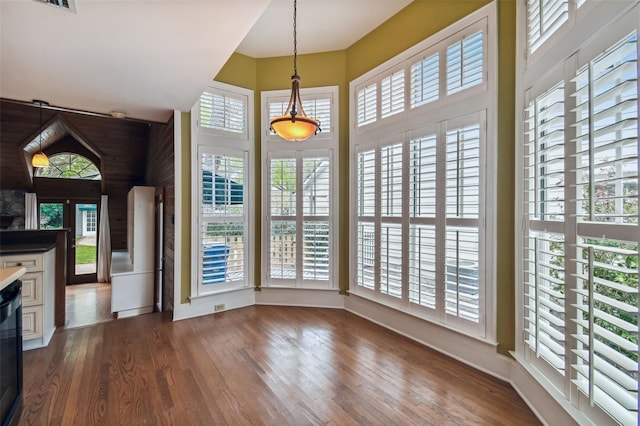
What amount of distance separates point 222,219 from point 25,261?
203 centimetres

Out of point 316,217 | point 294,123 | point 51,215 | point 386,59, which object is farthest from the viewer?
point 51,215

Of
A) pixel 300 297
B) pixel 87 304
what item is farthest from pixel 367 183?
pixel 87 304

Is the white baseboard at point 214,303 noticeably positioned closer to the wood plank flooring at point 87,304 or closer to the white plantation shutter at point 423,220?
the wood plank flooring at point 87,304

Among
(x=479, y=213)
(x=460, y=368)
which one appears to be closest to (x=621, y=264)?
(x=479, y=213)

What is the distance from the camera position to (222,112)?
4.03 m

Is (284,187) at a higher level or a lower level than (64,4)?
lower

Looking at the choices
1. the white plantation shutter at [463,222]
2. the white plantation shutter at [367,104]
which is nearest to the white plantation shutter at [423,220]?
the white plantation shutter at [463,222]

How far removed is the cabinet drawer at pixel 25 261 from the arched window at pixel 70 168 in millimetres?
5426

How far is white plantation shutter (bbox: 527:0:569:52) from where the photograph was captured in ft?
5.91

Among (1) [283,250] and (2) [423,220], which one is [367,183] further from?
(1) [283,250]

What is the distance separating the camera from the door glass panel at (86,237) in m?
7.45

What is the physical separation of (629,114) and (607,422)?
1.49 meters

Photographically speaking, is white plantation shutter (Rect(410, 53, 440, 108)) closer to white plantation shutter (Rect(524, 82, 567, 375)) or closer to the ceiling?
the ceiling

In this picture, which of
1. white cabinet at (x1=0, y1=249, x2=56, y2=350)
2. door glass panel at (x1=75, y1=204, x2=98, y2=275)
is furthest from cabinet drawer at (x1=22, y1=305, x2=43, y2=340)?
door glass panel at (x1=75, y1=204, x2=98, y2=275)
